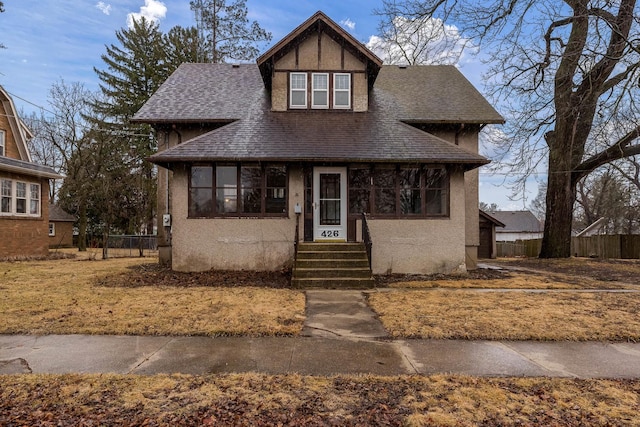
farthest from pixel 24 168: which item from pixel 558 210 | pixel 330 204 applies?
pixel 558 210

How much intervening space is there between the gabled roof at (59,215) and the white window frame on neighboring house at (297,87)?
28938mm

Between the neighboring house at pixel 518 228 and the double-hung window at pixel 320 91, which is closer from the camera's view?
the double-hung window at pixel 320 91

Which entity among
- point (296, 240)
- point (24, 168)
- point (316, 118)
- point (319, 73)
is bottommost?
point (296, 240)

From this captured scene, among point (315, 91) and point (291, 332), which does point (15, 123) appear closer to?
point (315, 91)

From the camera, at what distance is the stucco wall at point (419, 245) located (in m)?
12.1

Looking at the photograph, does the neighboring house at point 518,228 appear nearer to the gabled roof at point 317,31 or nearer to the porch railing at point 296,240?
the gabled roof at point 317,31

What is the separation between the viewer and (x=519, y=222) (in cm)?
5694

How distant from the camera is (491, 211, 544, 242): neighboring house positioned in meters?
55.3

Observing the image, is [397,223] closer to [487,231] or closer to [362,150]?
[362,150]

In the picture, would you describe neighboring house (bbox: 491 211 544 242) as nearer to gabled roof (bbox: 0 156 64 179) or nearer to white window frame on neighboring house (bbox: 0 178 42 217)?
gabled roof (bbox: 0 156 64 179)

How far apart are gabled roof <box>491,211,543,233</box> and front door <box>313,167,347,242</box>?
4946 centimetres

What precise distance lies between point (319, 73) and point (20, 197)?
1534cm

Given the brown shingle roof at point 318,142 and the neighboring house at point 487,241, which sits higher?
the brown shingle roof at point 318,142

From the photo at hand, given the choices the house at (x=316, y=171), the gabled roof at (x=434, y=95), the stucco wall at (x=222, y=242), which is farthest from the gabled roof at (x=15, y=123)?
the gabled roof at (x=434, y=95)
